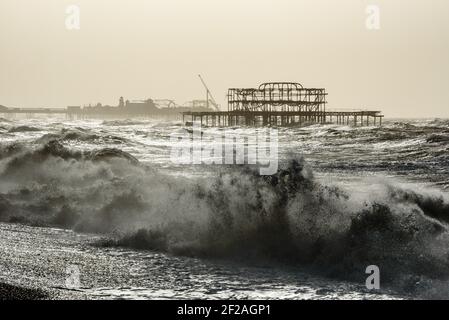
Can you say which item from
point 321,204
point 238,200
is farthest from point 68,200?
point 321,204

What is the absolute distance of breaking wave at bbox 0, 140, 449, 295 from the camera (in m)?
10.5

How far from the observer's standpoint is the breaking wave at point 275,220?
10484 millimetres

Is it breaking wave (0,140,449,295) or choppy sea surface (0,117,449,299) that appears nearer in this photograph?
choppy sea surface (0,117,449,299)

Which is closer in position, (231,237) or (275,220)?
(231,237)

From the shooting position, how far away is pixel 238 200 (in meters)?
13.6

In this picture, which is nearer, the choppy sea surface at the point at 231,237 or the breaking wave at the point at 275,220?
the choppy sea surface at the point at 231,237

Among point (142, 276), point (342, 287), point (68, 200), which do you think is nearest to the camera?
point (342, 287)

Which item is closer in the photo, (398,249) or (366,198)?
(398,249)

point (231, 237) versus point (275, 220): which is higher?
point (275, 220)

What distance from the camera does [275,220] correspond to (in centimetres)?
1246

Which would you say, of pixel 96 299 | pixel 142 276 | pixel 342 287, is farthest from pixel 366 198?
pixel 96 299

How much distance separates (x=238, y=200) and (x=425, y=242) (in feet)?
13.0
